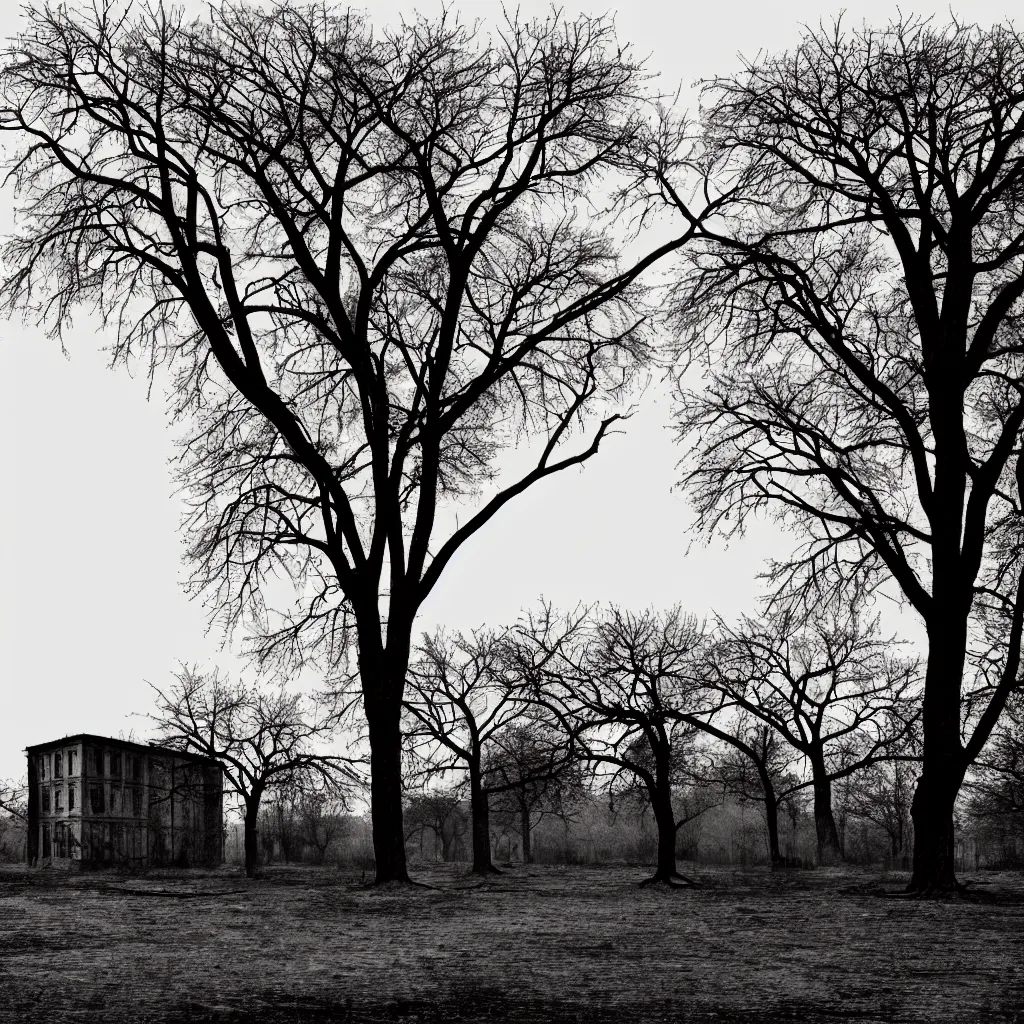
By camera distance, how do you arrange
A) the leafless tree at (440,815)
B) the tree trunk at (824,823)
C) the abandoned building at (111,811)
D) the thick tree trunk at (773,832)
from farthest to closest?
the abandoned building at (111,811)
the leafless tree at (440,815)
the tree trunk at (824,823)
the thick tree trunk at (773,832)

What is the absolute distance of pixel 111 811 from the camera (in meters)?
61.5

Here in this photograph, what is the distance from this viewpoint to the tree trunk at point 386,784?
15859 millimetres

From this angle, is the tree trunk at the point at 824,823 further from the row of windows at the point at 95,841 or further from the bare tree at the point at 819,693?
the row of windows at the point at 95,841

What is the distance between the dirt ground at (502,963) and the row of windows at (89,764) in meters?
52.8

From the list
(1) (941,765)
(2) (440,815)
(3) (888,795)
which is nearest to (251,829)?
(2) (440,815)

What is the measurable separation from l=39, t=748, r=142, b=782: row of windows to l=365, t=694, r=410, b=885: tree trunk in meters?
50.2

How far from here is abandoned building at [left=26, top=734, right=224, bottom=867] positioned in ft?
195

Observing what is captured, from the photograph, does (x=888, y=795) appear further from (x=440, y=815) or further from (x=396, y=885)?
(x=396, y=885)

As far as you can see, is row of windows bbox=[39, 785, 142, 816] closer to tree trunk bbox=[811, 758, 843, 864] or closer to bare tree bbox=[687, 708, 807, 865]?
bare tree bbox=[687, 708, 807, 865]

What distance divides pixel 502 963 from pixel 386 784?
8.71m

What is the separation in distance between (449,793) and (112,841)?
18.6 m

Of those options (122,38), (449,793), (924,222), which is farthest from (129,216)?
(449,793)

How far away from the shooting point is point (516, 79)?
1636 centimetres

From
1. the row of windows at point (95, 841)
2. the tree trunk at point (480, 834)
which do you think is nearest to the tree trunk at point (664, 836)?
the tree trunk at point (480, 834)
